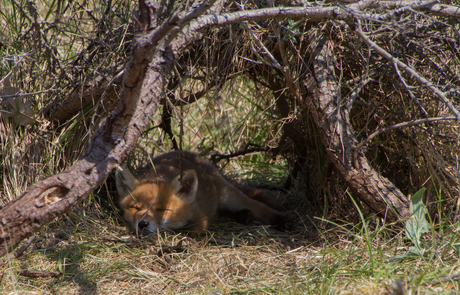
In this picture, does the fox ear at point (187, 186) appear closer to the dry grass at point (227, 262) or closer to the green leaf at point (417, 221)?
the dry grass at point (227, 262)

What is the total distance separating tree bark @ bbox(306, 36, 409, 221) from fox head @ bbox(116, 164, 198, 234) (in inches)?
48.9

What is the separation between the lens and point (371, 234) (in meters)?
2.69

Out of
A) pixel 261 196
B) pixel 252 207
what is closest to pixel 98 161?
pixel 252 207

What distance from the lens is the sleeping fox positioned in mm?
3312

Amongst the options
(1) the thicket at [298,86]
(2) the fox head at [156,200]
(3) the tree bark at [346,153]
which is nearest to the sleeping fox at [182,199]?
(2) the fox head at [156,200]

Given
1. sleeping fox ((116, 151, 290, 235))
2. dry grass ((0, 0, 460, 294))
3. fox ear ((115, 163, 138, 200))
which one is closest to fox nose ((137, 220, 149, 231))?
sleeping fox ((116, 151, 290, 235))

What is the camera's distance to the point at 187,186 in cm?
355

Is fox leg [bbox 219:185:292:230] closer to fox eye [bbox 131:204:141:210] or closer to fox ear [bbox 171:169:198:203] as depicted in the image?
fox ear [bbox 171:169:198:203]

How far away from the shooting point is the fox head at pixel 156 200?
10.7ft

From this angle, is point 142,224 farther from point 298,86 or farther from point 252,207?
point 298,86

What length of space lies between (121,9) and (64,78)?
72 centimetres

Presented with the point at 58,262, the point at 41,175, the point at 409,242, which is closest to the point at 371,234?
the point at 409,242

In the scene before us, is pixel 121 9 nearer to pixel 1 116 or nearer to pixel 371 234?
pixel 1 116

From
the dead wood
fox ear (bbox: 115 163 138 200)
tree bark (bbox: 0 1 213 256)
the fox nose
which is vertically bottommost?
the fox nose
